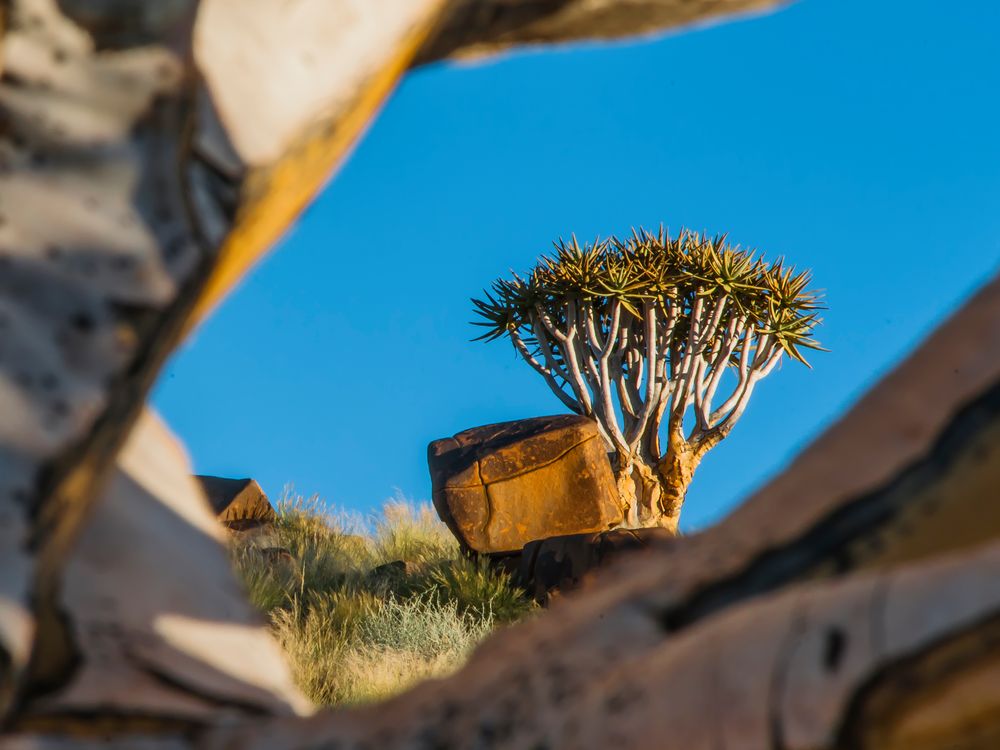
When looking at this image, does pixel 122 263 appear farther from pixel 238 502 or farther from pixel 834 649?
pixel 238 502

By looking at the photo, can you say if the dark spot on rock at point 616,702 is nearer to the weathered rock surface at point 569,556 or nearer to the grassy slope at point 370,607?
the grassy slope at point 370,607

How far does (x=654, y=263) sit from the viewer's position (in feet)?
45.1

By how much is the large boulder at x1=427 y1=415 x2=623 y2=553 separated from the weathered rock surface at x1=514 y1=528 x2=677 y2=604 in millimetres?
903

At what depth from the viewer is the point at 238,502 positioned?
13008 millimetres

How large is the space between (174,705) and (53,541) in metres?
0.30

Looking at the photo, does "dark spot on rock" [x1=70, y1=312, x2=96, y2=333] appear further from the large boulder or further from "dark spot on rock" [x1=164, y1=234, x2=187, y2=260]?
the large boulder

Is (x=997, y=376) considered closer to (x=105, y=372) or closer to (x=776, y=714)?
(x=776, y=714)

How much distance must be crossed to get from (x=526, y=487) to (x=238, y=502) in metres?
3.80

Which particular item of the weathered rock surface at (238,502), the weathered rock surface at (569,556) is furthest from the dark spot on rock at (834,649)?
the weathered rock surface at (238,502)

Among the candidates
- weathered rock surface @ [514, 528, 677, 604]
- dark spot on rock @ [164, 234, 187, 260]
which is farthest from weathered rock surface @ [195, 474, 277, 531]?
dark spot on rock @ [164, 234, 187, 260]

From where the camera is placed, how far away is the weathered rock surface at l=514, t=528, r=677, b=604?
923 centimetres

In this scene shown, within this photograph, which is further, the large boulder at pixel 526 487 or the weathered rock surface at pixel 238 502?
the weathered rock surface at pixel 238 502

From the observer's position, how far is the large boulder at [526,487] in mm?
11172

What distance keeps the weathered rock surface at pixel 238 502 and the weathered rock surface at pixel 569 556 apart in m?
4.06
